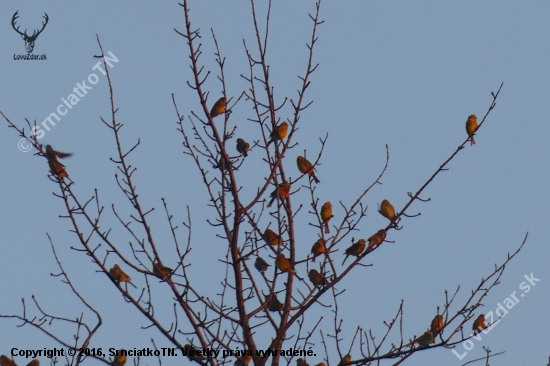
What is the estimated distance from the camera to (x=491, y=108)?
5199 millimetres

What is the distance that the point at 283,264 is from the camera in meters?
5.07

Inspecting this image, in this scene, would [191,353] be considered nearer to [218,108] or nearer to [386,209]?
[218,108]

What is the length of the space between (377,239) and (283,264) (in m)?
0.60

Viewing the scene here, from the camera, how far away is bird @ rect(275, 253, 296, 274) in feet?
16.6

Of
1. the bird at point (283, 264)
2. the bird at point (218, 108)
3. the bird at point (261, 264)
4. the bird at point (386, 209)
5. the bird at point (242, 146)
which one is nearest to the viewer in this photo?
the bird at point (283, 264)

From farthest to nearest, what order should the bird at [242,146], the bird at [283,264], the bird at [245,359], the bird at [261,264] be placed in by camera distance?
the bird at [242,146], the bird at [261,264], the bird at [283,264], the bird at [245,359]

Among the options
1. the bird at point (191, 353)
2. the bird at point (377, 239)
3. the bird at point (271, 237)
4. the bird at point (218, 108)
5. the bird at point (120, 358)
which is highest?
the bird at point (218, 108)

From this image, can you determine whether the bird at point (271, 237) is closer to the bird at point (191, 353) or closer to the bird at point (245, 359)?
the bird at point (245, 359)

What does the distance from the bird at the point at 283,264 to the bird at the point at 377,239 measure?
521 millimetres

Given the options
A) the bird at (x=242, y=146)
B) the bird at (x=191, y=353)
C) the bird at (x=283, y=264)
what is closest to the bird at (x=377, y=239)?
the bird at (x=283, y=264)

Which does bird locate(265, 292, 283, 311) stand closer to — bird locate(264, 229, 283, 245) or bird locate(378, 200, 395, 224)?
bird locate(264, 229, 283, 245)

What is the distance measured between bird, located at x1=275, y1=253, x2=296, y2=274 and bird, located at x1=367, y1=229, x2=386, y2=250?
1.71 feet

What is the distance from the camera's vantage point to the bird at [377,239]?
490cm

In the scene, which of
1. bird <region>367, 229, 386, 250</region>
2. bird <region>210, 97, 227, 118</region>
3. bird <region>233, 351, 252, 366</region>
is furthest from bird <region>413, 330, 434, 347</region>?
bird <region>210, 97, 227, 118</region>
